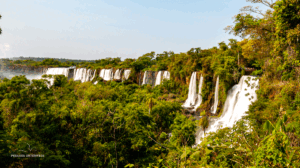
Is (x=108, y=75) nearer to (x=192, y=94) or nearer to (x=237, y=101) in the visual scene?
(x=192, y=94)

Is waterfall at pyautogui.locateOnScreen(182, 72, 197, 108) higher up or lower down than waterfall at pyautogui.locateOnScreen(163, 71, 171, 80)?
lower down

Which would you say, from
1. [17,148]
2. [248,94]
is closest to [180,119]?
[248,94]

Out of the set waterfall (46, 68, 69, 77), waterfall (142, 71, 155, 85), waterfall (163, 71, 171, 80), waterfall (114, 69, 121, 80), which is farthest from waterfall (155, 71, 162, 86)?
waterfall (46, 68, 69, 77)

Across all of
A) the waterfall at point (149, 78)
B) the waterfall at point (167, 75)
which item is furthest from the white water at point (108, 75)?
the waterfall at point (167, 75)

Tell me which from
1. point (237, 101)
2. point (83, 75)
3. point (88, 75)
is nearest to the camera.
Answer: point (237, 101)

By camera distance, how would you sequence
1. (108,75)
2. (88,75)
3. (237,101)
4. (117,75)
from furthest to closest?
(88,75) < (108,75) < (117,75) < (237,101)

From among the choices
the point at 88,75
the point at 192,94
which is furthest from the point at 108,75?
the point at 192,94

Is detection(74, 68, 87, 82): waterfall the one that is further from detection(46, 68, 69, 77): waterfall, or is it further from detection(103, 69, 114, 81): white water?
detection(103, 69, 114, 81): white water

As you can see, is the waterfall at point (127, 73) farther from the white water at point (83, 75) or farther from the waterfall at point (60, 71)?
the waterfall at point (60, 71)

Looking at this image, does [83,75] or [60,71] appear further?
[60,71]
